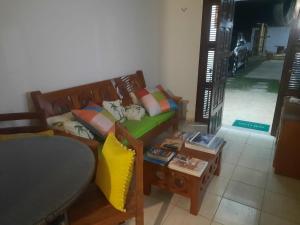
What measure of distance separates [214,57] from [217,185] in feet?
5.44

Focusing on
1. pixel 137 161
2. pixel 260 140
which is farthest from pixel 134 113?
pixel 260 140

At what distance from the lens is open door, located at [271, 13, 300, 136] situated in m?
2.74

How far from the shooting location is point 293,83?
292cm

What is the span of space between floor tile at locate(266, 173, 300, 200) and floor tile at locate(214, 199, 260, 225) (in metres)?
0.41

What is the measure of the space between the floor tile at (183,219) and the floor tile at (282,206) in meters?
0.54

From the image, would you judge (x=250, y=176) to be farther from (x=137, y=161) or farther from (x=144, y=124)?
(x=137, y=161)

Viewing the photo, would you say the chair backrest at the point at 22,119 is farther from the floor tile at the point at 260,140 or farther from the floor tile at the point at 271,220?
the floor tile at the point at 260,140

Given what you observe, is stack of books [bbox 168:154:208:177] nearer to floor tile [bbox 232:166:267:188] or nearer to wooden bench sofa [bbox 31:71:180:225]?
wooden bench sofa [bbox 31:71:180:225]

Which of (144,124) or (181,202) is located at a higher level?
(144,124)

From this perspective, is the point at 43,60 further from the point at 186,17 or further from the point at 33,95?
the point at 186,17

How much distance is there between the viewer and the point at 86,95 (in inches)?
95.6

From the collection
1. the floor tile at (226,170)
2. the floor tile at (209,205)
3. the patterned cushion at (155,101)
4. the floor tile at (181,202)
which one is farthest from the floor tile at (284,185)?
the patterned cushion at (155,101)

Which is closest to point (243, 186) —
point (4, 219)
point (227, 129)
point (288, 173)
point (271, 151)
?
point (288, 173)

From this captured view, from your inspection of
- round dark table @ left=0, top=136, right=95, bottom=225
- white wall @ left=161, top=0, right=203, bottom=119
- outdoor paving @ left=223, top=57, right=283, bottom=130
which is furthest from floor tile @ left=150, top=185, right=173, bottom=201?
outdoor paving @ left=223, top=57, right=283, bottom=130
